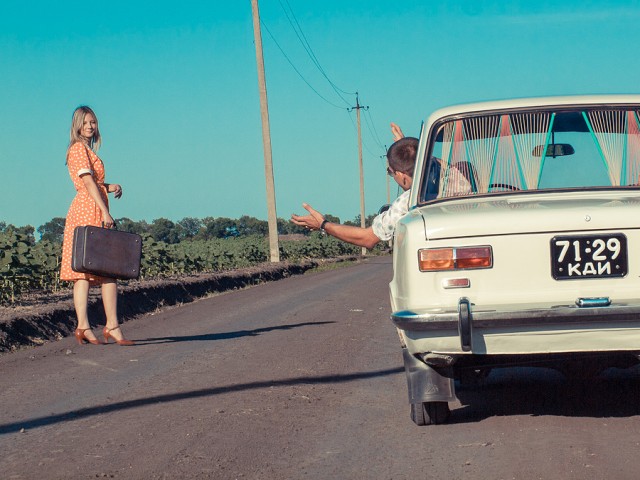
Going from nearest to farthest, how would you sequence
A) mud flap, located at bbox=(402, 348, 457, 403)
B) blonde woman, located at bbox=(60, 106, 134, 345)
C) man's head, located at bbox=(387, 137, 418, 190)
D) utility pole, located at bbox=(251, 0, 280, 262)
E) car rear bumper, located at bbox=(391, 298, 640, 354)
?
car rear bumper, located at bbox=(391, 298, 640, 354)
mud flap, located at bbox=(402, 348, 457, 403)
man's head, located at bbox=(387, 137, 418, 190)
blonde woman, located at bbox=(60, 106, 134, 345)
utility pole, located at bbox=(251, 0, 280, 262)

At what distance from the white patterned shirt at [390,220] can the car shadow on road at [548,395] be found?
3.71ft

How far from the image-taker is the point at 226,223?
92.8 m

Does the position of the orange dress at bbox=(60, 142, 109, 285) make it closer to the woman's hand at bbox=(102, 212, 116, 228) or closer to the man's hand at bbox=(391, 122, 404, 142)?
the woman's hand at bbox=(102, 212, 116, 228)

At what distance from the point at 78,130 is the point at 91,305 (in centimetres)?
389

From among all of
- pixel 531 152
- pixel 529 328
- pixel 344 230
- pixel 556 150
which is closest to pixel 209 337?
pixel 344 230

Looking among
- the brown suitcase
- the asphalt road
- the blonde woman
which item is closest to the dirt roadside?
the asphalt road

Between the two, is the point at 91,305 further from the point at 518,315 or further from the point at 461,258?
the point at 518,315

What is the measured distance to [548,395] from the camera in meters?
6.18

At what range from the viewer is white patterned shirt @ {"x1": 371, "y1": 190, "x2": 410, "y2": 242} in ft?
20.1

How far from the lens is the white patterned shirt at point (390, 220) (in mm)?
6125

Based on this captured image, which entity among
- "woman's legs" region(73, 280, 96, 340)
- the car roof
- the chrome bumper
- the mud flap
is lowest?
the mud flap

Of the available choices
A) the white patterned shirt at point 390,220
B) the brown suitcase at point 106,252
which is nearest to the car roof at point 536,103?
the white patterned shirt at point 390,220

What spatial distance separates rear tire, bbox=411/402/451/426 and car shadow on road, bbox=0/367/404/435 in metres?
1.61

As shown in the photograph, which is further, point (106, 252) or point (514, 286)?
point (106, 252)
